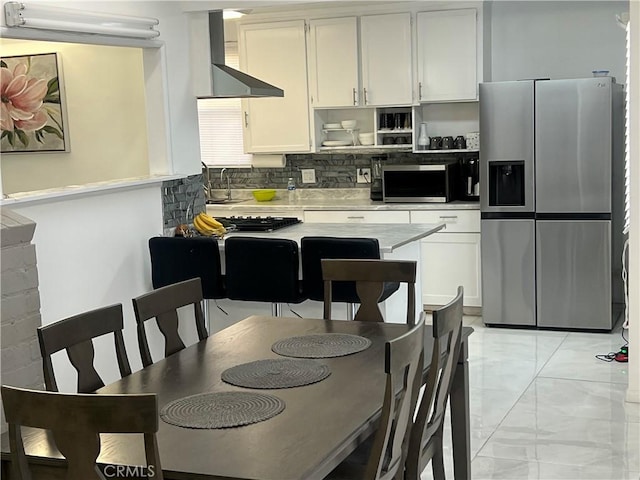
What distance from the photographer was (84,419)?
193 cm

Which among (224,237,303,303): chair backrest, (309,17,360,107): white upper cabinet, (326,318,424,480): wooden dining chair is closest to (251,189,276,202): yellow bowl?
(309,17,360,107): white upper cabinet

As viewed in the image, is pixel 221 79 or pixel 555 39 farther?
pixel 555 39

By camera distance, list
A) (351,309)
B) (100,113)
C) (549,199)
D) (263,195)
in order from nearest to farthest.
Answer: (351,309), (100,113), (549,199), (263,195)

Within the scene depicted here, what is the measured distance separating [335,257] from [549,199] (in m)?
2.36

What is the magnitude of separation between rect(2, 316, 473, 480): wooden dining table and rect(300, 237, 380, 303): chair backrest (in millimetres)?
1116

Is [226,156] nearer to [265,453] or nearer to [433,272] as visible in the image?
[433,272]

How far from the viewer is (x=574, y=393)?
495 centimetres

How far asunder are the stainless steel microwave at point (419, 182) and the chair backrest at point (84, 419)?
5.10 metres

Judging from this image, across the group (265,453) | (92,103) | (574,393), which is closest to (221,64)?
(92,103)

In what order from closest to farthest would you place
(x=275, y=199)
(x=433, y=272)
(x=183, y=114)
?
(x=183, y=114), (x=433, y=272), (x=275, y=199)

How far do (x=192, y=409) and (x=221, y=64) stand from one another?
11.6ft

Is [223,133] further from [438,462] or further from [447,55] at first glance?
[438,462]

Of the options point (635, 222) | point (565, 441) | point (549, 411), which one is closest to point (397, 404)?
point (565, 441)

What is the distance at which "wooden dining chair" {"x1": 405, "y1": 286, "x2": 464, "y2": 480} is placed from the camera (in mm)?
2723
